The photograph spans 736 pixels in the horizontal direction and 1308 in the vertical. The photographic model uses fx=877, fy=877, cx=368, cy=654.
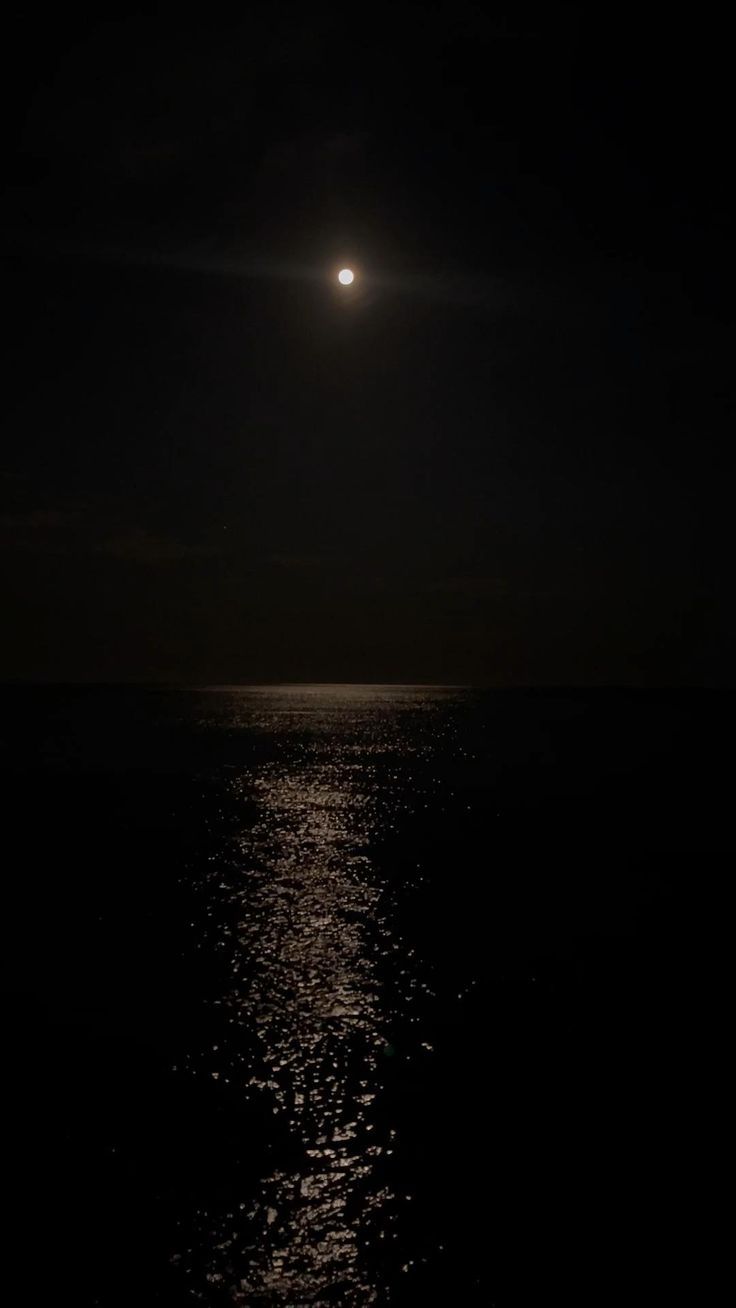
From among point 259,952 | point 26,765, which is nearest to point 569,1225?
point 259,952

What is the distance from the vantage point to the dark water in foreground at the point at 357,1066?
34.0 ft

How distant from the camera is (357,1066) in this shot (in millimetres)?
15586

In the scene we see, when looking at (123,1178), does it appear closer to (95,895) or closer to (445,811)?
(95,895)

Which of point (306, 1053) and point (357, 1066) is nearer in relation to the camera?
point (357, 1066)

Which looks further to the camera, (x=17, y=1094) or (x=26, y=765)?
(x=26, y=765)

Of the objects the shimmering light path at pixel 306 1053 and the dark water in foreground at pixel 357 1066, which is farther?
the dark water in foreground at pixel 357 1066

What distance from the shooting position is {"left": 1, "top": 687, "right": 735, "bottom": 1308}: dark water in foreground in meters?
10.4

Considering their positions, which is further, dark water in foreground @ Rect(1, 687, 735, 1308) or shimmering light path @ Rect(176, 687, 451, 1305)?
dark water in foreground @ Rect(1, 687, 735, 1308)

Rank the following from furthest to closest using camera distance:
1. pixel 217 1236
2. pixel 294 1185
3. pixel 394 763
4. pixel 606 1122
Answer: pixel 394 763 → pixel 606 1122 → pixel 294 1185 → pixel 217 1236

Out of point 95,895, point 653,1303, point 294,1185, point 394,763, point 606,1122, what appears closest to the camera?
point 653,1303

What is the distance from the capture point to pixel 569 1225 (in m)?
11.0

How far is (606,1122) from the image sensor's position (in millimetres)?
13625

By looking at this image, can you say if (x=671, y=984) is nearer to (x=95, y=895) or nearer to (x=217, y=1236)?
(x=217, y=1236)

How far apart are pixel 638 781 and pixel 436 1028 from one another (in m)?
49.2
